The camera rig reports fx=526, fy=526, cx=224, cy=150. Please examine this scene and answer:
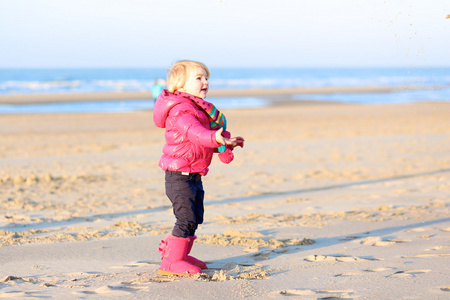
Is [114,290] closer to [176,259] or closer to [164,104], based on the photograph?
[176,259]

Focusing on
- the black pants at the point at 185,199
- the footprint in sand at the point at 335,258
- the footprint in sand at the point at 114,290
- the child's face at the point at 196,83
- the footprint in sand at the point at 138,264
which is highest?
the child's face at the point at 196,83

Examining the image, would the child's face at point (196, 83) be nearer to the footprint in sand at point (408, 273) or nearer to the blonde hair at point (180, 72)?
the blonde hair at point (180, 72)

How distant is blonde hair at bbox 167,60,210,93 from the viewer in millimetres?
3494

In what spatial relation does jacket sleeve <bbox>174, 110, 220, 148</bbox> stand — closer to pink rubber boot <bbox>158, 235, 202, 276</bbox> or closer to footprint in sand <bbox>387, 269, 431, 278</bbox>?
pink rubber boot <bbox>158, 235, 202, 276</bbox>

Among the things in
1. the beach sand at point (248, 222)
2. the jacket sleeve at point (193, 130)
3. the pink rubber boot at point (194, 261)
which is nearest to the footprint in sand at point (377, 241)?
the beach sand at point (248, 222)

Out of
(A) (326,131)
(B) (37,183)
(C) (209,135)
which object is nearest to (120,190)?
(B) (37,183)

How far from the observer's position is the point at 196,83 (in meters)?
3.50

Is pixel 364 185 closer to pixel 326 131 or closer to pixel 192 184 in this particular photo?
pixel 192 184

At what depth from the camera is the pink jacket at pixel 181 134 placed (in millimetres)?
3373

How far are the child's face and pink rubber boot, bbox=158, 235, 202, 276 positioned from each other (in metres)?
0.98

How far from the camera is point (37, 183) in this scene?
7.47 m

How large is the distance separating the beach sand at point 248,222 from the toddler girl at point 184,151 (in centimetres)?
21

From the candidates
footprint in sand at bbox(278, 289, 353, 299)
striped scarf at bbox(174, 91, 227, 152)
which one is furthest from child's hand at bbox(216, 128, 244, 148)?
footprint in sand at bbox(278, 289, 353, 299)

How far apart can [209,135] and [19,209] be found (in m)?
3.60
